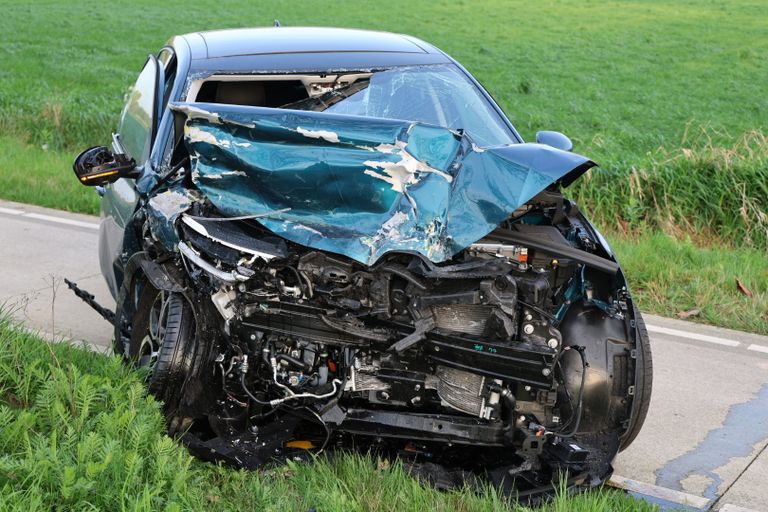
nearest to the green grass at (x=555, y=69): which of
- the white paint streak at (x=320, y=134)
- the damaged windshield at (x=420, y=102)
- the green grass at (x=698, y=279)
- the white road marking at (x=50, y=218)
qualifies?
the white road marking at (x=50, y=218)

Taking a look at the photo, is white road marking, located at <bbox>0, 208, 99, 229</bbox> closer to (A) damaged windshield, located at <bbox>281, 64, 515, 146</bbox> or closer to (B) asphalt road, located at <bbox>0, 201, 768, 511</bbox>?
(B) asphalt road, located at <bbox>0, 201, 768, 511</bbox>

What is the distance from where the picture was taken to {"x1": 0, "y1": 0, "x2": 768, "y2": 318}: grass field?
948 cm

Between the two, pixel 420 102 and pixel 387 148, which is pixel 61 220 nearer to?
pixel 420 102

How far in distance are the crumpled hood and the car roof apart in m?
1.13

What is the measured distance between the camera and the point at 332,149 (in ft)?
15.1

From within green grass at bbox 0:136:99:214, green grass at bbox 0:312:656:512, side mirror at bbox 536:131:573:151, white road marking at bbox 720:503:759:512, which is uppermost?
side mirror at bbox 536:131:573:151

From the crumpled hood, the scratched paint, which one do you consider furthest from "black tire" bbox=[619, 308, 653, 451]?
the crumpled hood

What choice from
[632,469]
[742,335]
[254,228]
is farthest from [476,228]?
[742,335]

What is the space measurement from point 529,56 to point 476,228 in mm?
24571

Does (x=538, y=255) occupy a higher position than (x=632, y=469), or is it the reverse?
(x=538, y=255)

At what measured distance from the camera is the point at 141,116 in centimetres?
637

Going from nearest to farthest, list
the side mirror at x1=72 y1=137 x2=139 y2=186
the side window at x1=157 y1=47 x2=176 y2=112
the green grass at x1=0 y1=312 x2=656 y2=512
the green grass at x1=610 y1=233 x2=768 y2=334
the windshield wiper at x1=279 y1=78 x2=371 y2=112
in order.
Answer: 1. the green grass at x1=0 y1=312 x2=656 y2=512
2. the side mirror at x1=72 y1=137 x2=139 y2=186
3. the windshield wiper at x1=279 y1=78 x2=371 y2=112
4. the side window at x1=157 y1=47 x2=176 y2=112
5. the green grass at x1=610 y1=233 x2=768 y2=334

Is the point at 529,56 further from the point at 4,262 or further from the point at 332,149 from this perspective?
the point at 332,149

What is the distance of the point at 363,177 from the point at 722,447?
8.10 feet
